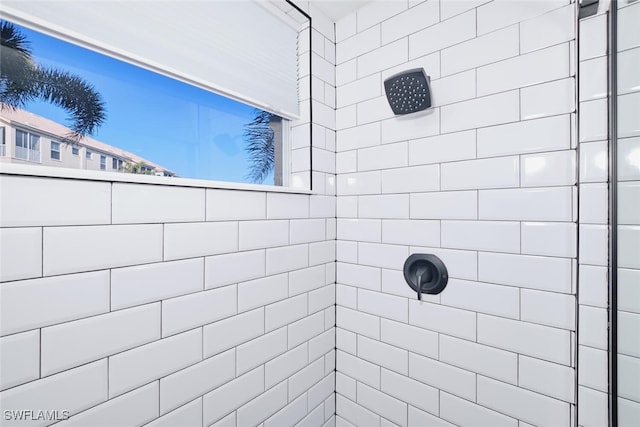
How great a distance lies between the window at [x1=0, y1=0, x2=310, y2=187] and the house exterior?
0.03ft

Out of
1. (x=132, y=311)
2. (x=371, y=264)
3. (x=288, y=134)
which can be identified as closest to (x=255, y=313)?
(x=132, y=311)

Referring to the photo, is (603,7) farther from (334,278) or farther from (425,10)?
(334,278)

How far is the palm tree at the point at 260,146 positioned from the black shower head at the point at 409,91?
50 centimetres

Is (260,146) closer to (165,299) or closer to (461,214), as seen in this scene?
(165,299)

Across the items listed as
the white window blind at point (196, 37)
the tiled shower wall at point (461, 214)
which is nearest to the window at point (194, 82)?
the white window blind at point (196, 37)

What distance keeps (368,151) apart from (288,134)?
358mm

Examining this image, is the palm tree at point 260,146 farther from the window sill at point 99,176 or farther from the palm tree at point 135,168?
the palm tree at point 135,168

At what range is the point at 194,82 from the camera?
0.89 metres

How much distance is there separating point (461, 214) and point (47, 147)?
116 cm

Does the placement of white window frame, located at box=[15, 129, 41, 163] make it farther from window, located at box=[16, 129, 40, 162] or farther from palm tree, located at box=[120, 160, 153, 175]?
palm tree, located at box=[120, 160, 153, 175]

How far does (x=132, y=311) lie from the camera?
27.3 inches

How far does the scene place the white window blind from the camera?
2.15 feet

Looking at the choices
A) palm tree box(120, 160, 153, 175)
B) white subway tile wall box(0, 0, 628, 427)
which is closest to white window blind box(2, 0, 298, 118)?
white subway tile wall box(0, 0, 628, 427)

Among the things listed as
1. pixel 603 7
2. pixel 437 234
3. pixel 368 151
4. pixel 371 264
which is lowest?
pixel 371 264
